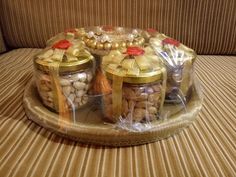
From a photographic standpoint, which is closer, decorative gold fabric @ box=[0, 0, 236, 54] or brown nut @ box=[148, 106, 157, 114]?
brown nut @ box=[148, 106, 157, 114]

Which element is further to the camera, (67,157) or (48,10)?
(48,10)

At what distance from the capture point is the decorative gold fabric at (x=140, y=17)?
97 cm

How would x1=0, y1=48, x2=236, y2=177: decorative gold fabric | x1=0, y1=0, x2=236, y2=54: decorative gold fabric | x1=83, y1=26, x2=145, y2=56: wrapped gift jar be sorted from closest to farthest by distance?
1. x1=0, y1=48, x2=236, y2=177: decorative gold fabric
2. x1=83, y1=26, x2=145, y2=56: wrapped gift jar
3. x1=0, y1=0, x2=236, y2=54: decorative gold fabric

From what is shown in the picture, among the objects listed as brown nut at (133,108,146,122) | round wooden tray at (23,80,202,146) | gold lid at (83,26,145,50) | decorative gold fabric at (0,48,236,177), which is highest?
gold lid at (83,26,145,50)

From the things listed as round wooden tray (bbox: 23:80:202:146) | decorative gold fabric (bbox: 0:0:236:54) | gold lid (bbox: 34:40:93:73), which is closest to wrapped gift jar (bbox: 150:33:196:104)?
round wooden tray (bbox: 23:80:202:146)

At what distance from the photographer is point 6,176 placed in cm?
44

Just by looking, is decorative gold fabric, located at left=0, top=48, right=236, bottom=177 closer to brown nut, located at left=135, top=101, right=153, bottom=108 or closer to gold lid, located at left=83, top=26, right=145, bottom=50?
brown nut, located at left=135, top=101, right=153, bottom=108

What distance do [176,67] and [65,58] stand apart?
0.69 feet

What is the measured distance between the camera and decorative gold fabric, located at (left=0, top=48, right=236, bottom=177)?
1.49ft

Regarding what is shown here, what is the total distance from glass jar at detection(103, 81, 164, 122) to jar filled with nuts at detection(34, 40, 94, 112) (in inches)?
2.4

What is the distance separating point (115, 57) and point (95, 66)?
6 centimetres

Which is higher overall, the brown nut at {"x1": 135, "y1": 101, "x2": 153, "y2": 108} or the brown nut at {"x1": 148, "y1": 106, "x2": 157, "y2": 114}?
the brown nut at {"x1": 135, "y1": 101, "x2": 153, "y2": 108}

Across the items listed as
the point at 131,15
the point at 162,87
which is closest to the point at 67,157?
the point at 162,87

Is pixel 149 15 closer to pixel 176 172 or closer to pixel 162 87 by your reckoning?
pixel 162 87
